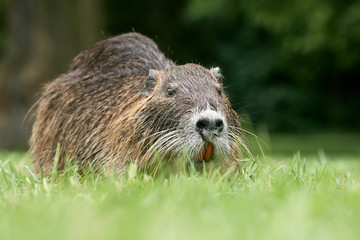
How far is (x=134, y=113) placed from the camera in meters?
3.40

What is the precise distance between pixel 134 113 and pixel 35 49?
28.8 ft

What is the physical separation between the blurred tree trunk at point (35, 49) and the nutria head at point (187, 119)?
8171 mm

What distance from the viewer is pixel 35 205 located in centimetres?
203

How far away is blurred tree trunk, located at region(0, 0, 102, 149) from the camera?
37.2ft

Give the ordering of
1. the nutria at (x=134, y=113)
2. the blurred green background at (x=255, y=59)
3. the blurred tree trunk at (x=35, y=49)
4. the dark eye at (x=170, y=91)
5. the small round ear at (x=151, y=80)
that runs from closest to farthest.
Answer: the nutria at (x=134, y=113) → the dark eye at (x=170, y=91) → the small round ear at (x=151, y=80) → the blurred tree trunk at (x=35, y=49) → the blurred green background at (x=255, y=59)

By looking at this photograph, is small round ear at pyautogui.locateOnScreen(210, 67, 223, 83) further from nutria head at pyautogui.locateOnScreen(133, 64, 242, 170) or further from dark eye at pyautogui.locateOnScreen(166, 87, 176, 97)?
dark eye at pyautogui.locateOnScreen(166, 87, 176, 97)

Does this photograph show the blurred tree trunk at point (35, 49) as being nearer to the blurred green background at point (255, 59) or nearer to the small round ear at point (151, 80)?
the blurred green background at point (255, 59)

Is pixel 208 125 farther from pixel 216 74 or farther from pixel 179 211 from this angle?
pixel 179 211

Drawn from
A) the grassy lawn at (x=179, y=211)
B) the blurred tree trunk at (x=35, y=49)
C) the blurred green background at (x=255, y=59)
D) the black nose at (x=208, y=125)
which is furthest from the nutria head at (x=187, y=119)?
the blurred green background at (x=255, y=59)

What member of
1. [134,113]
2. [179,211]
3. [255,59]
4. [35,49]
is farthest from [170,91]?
[255,59]

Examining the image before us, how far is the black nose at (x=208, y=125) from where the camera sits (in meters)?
2.91

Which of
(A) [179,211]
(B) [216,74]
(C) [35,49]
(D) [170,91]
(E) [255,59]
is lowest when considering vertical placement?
(A) [179,211]

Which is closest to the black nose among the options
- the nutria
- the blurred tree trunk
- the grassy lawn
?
the nutria

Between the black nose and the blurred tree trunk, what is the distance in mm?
8633
